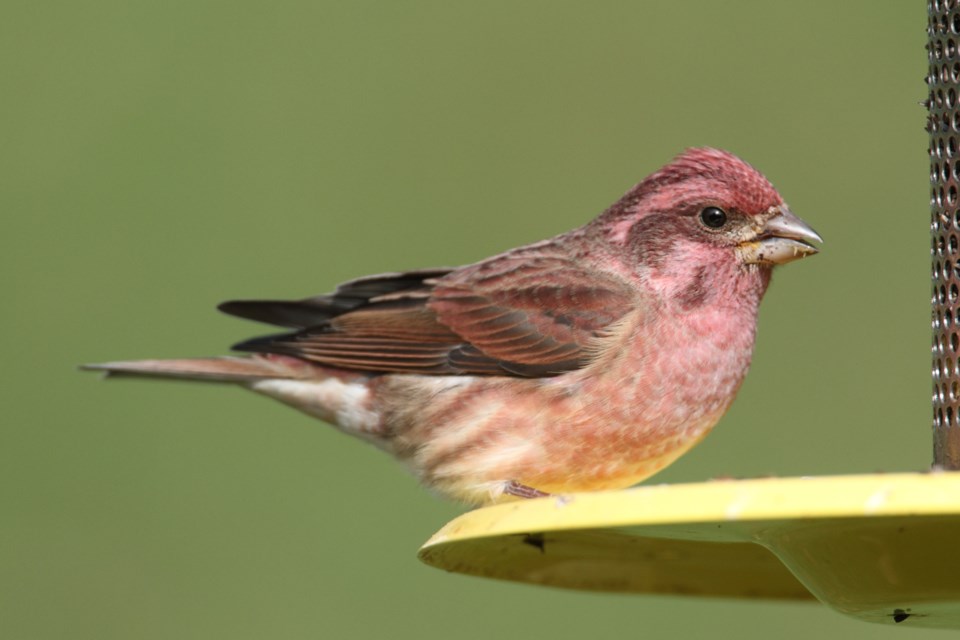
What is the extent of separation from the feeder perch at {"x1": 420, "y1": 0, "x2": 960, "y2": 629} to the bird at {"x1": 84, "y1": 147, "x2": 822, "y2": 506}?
715 mm

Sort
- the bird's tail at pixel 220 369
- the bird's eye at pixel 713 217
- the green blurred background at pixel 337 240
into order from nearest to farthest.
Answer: the bird's eye at pixel 713 217 < the bird's tail at pixel 220 369 < the green blurred background at pixel 337 240

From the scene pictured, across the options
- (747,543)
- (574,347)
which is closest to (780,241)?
(574,347)

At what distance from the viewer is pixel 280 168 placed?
9.05m

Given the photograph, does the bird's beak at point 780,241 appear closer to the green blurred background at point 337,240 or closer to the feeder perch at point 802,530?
the feeder perch at point 802,530

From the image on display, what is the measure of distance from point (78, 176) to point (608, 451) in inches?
172

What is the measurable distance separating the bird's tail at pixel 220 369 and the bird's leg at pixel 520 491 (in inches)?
47.8

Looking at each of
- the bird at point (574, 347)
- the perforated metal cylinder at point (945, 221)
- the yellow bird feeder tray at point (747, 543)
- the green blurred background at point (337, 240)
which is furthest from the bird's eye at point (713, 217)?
the green blurred background at point (337, 240)

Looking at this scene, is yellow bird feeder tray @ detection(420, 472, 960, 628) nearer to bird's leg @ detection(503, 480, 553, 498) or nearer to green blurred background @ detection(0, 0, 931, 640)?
bird's leg @ detection(503, 480, 553, 498)

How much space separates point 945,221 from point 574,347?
1.43m

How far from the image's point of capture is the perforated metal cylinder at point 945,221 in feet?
14.6

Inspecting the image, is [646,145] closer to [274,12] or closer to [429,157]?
[429,157]

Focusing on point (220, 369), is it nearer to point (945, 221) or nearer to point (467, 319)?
point (467, 319)

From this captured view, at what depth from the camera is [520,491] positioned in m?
5.39

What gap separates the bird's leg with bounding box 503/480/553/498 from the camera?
5375mm
